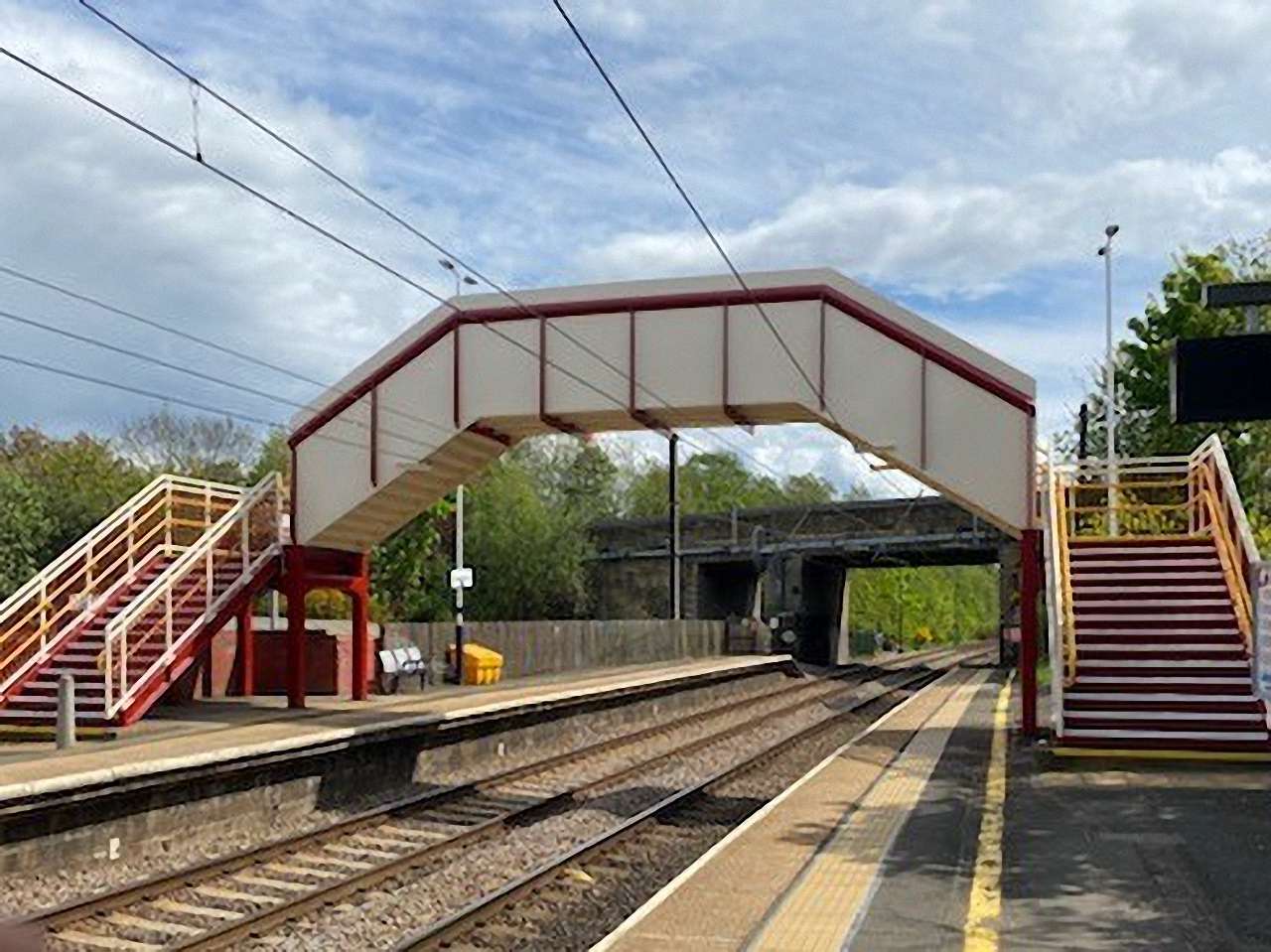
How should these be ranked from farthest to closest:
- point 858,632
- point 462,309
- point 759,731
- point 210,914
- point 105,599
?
point 858,632
point 759,731
point 462,309
point 105,599
point 210,914

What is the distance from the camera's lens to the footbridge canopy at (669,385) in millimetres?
18625

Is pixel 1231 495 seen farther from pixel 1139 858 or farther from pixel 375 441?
pixel 375 441

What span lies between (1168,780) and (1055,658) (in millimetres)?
2659

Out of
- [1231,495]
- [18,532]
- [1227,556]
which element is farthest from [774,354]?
[18,532]

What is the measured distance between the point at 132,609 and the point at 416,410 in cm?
494

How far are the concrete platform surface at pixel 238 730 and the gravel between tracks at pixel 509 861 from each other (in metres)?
2.46

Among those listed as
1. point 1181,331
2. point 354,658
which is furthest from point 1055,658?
point 1181,331

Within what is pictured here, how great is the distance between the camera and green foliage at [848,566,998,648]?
301 ft

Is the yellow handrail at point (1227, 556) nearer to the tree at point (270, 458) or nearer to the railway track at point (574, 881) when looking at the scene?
the railway track at point (574, 881)

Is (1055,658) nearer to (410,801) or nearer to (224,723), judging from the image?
(410,801)

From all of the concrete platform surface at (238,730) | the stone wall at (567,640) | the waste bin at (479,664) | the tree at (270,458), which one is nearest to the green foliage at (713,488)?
the tree at (270,458)

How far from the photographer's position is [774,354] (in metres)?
18.9

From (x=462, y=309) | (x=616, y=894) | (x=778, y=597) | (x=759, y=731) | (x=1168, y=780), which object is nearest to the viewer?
(x=616, y=894)

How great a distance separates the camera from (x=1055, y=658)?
1619 centimetres
